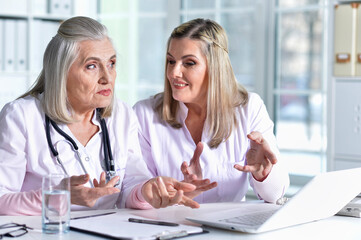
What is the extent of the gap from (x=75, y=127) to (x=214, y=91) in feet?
2.04

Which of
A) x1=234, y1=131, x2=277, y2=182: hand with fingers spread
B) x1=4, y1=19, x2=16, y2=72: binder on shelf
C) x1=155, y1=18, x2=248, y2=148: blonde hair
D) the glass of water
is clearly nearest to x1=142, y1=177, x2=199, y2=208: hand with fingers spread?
x1=234, y1=131, x2=277, y2=182: hand with fingers spread

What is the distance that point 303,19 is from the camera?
14.7 feet

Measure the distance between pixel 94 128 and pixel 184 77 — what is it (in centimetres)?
45

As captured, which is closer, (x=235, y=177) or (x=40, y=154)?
(x=40, y=154)

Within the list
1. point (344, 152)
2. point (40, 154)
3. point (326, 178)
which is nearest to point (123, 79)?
point (344, 152)

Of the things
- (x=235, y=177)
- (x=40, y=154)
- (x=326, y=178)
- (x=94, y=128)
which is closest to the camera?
(x=326, y=178)

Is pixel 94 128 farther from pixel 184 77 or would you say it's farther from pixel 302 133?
pixel 302 133

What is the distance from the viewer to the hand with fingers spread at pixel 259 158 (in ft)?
6.58

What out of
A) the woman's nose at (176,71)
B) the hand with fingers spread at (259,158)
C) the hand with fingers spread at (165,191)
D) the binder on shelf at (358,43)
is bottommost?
the hand with fingers spread at (165,191)

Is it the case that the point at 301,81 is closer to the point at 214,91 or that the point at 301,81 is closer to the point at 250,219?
the point at 214,91

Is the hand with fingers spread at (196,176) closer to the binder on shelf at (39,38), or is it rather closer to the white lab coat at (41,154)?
the white lab coat at (41,154)

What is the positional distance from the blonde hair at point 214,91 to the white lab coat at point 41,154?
318mm

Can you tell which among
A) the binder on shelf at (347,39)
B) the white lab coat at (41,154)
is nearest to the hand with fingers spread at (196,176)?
the white lab coat at (41,154)

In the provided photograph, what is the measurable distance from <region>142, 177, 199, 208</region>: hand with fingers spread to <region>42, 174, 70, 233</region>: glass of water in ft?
1.20
